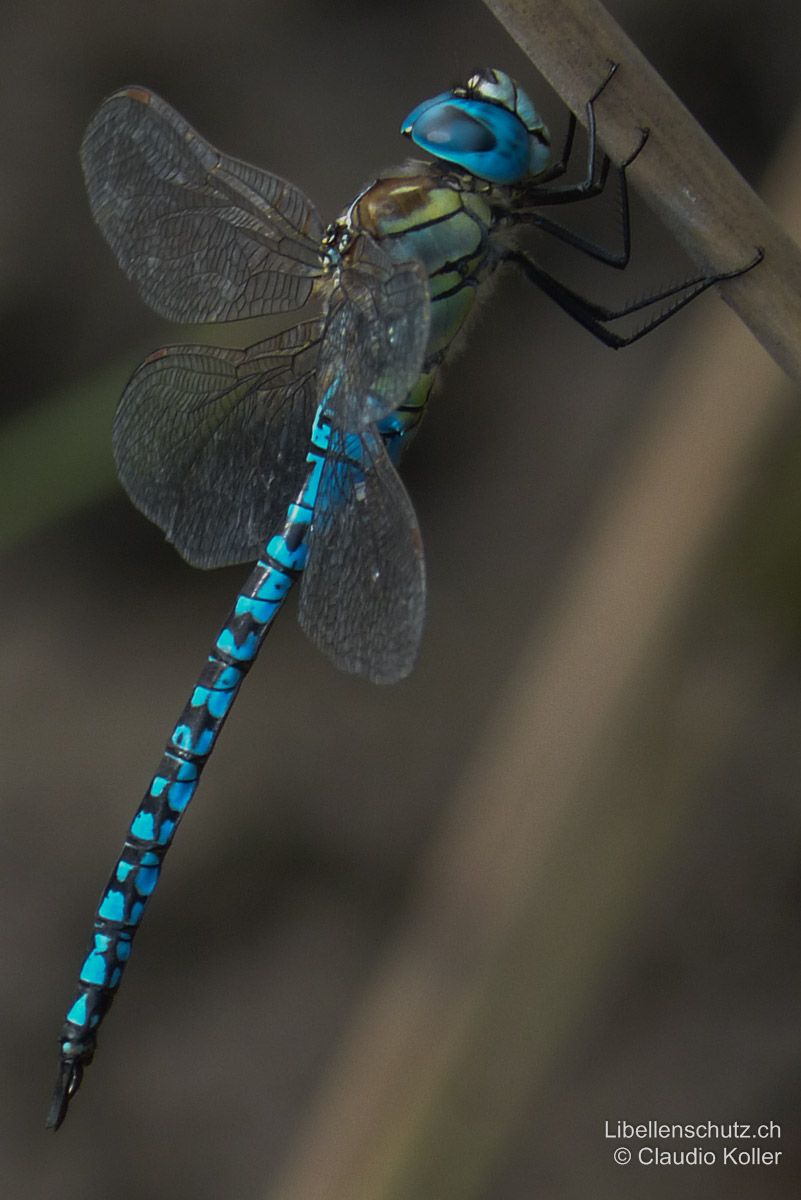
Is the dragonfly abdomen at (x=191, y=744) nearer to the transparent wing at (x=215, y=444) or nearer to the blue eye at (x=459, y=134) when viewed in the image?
the transparent wing at (x=215, y=444)

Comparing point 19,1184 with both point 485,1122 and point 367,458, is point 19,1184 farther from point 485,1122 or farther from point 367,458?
point 367,458

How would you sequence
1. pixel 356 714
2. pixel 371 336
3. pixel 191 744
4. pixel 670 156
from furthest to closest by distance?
pixel 356 714 < pixel 191 744 < pixel 371 336 < pixel 670 156

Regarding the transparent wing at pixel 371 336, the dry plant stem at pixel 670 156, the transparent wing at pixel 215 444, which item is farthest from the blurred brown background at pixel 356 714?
the dry plant stem at pixel 670 156

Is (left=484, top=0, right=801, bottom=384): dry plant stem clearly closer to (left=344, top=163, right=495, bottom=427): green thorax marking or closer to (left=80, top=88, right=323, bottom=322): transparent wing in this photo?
(left=344, top=163, right=495, bottom=427): green thorax marking

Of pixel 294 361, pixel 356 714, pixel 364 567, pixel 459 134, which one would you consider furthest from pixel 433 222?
pixel 356 714

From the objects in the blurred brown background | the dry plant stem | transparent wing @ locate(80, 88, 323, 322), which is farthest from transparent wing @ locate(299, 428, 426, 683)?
the blurred brown background

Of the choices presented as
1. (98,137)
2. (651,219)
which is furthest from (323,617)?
(651,219)

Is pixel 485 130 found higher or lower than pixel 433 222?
higher

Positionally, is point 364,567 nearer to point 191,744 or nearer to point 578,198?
point 191,744
